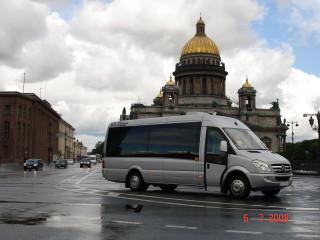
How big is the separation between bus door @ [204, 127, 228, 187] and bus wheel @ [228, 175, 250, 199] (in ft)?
1.63

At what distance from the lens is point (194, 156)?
15.9m

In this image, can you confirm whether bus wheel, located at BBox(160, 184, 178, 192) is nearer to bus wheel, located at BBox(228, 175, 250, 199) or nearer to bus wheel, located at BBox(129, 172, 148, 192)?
bus wheel, located at BBox(129, 172, 148, 192)

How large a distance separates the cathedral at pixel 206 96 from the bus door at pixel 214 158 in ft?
271

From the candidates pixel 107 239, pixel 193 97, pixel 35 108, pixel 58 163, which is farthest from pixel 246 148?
pixel 193 97

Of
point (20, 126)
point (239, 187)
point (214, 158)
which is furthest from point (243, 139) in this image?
point (20, 126)

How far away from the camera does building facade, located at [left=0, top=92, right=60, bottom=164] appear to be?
257 feet

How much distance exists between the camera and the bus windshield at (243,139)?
15186 mm

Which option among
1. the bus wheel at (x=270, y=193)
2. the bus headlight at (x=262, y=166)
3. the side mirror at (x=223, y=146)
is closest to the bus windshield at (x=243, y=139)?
the side mirror at (x=223, y=146)

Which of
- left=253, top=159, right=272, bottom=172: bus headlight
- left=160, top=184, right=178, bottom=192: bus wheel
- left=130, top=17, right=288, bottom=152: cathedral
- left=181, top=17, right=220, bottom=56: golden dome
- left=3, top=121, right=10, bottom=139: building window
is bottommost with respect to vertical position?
left=160, top=184, right=178, bottom=192: bus wheel

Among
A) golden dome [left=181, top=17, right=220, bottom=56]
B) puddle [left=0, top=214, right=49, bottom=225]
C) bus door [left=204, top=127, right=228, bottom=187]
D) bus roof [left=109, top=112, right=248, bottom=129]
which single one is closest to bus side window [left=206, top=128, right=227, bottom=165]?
bus door [left=204, top=127, right=228, bottom=187]

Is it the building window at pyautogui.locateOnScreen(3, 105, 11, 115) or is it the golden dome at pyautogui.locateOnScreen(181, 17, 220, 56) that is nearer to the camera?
the building window at pyautogui.locateOnScreen(3, 105, 11, 115)

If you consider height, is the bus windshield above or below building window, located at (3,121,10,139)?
below

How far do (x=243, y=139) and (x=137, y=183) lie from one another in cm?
453

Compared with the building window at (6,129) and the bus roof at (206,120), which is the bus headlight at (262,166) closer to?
the bus roof at (206,120)
